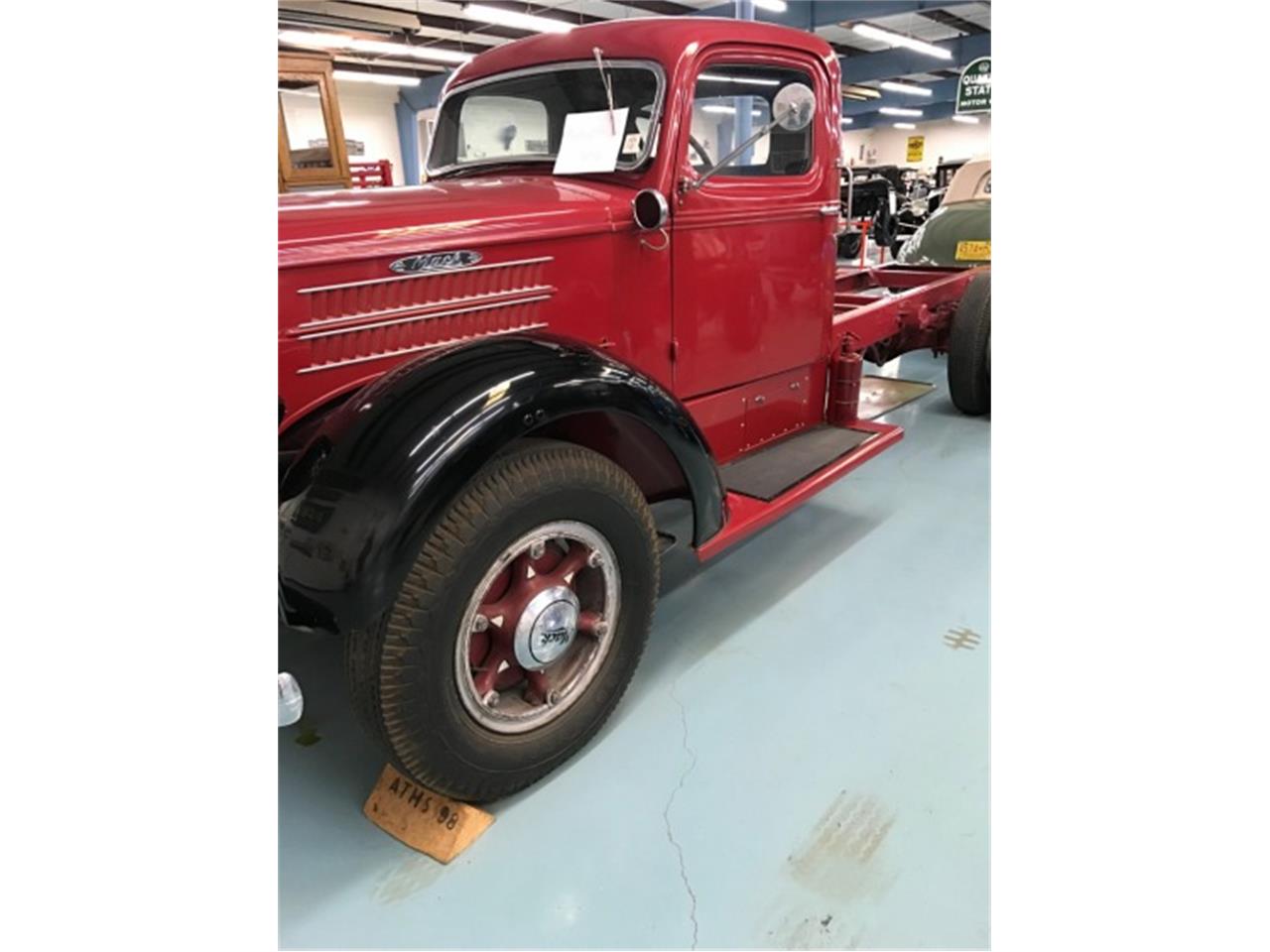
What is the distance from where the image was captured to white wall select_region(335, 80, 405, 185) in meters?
18.6

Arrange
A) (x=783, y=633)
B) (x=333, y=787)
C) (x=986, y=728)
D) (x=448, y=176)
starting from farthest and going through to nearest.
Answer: (x=448, y=176) → (x=783, y=633) → (x=986, y=728) → (x=333, y=787)

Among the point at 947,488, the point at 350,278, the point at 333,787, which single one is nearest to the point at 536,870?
the point at 333,787

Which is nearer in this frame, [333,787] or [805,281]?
[333,787]

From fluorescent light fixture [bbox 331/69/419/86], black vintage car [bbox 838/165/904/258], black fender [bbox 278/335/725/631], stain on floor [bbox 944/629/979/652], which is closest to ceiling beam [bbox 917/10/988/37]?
black vintage car [bbox 838/165/904/258]

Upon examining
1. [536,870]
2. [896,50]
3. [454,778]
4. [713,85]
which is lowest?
[536,870]

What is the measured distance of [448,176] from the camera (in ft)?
9.57

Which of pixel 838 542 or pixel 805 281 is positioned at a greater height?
pixel 805 281

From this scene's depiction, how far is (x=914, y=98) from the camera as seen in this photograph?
25891mm

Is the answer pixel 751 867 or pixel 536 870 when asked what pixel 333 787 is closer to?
pixel 536 870

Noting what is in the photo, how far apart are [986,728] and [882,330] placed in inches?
93.1

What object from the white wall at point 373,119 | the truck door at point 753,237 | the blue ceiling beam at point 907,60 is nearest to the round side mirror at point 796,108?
the truck door at point 753,237

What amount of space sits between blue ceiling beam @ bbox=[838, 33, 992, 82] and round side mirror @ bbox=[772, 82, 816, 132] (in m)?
17.2

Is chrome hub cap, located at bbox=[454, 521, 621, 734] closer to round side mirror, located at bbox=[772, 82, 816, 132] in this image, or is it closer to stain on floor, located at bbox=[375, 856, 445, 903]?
stain on floor, located at bbox=[375, 856, 445, 903]

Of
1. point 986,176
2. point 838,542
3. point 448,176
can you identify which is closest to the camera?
point 448,176
